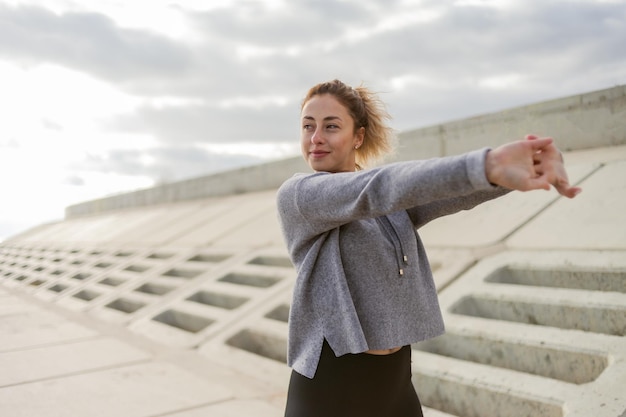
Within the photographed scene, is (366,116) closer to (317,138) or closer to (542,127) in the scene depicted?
(317,138)

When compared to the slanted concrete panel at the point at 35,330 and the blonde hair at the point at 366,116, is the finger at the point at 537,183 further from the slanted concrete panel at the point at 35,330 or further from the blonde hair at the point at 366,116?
the slanted concrete panel at the point at 35,330

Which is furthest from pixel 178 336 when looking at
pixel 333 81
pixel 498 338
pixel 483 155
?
pixel 483 155

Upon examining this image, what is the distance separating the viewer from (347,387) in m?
1.53

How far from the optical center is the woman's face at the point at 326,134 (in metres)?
1.68

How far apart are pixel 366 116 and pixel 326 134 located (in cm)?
20

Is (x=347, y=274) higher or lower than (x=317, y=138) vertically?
lower

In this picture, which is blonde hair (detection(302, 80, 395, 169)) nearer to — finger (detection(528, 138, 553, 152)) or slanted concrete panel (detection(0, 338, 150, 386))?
finger (detection(528, 138, 553, 152))

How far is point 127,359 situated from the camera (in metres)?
4.12

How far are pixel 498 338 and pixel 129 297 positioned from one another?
4.12m

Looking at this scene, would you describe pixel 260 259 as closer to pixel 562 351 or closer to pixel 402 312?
pixel 562 351

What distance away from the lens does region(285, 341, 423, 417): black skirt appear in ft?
4.98

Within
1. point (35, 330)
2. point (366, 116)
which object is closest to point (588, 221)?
point (366, 116)

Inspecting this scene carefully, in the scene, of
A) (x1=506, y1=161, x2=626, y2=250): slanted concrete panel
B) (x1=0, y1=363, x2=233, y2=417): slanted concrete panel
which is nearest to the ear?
(x1=0, y1=363, x2=233, y2=417): slanted concrete panel

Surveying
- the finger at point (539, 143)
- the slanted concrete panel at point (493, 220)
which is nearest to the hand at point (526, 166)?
the finger at point (539, 143)
